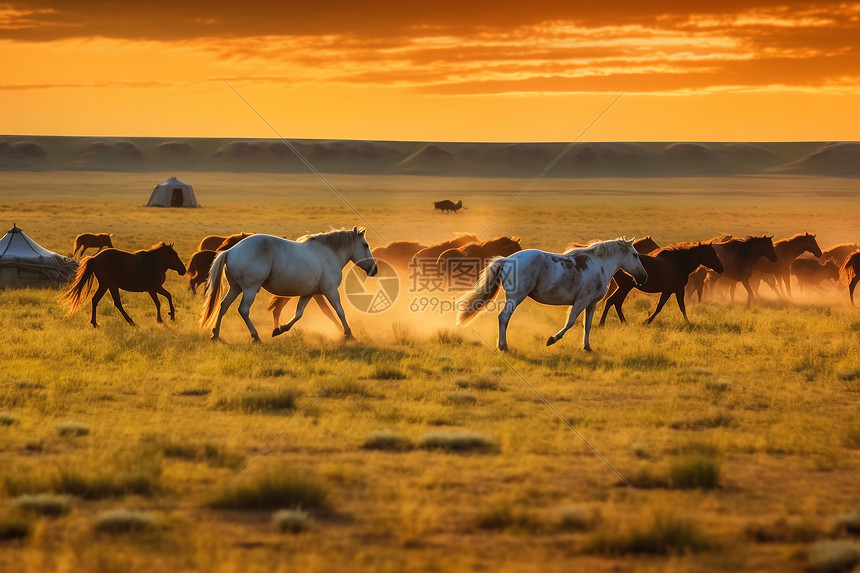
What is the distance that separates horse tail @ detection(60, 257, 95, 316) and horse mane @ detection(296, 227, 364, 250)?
3.84m


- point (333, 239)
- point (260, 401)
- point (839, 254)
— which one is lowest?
point (260, 401)

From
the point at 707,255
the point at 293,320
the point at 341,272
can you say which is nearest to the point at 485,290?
the point at 341,272

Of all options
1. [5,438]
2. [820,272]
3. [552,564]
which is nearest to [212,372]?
[5,438]

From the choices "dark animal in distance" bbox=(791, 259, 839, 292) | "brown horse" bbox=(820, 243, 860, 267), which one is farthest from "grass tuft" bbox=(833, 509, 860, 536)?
"brown horse" bbox=(820, 243, 860, 267)

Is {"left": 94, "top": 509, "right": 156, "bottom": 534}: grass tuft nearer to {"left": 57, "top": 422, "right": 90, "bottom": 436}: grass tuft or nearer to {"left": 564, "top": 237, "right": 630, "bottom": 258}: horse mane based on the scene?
{"left": 57, "top": 422, "right": 90, "bottom": 436}: grass tuft

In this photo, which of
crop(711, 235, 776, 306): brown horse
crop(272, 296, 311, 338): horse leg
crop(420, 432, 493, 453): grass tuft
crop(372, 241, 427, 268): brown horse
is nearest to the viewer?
crop(420, 432, 493, 453): grass tuft

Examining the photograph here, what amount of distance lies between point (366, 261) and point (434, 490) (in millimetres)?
8728

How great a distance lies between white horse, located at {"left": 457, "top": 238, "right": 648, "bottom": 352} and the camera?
44.8 ft

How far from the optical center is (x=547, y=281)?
13.8m

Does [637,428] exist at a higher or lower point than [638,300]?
lower

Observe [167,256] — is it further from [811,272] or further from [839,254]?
[839,254]

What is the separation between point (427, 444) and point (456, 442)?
29 cm

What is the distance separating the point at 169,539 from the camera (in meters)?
5.86

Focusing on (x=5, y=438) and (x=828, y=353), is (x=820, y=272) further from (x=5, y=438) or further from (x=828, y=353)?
(x=5, y=438)
